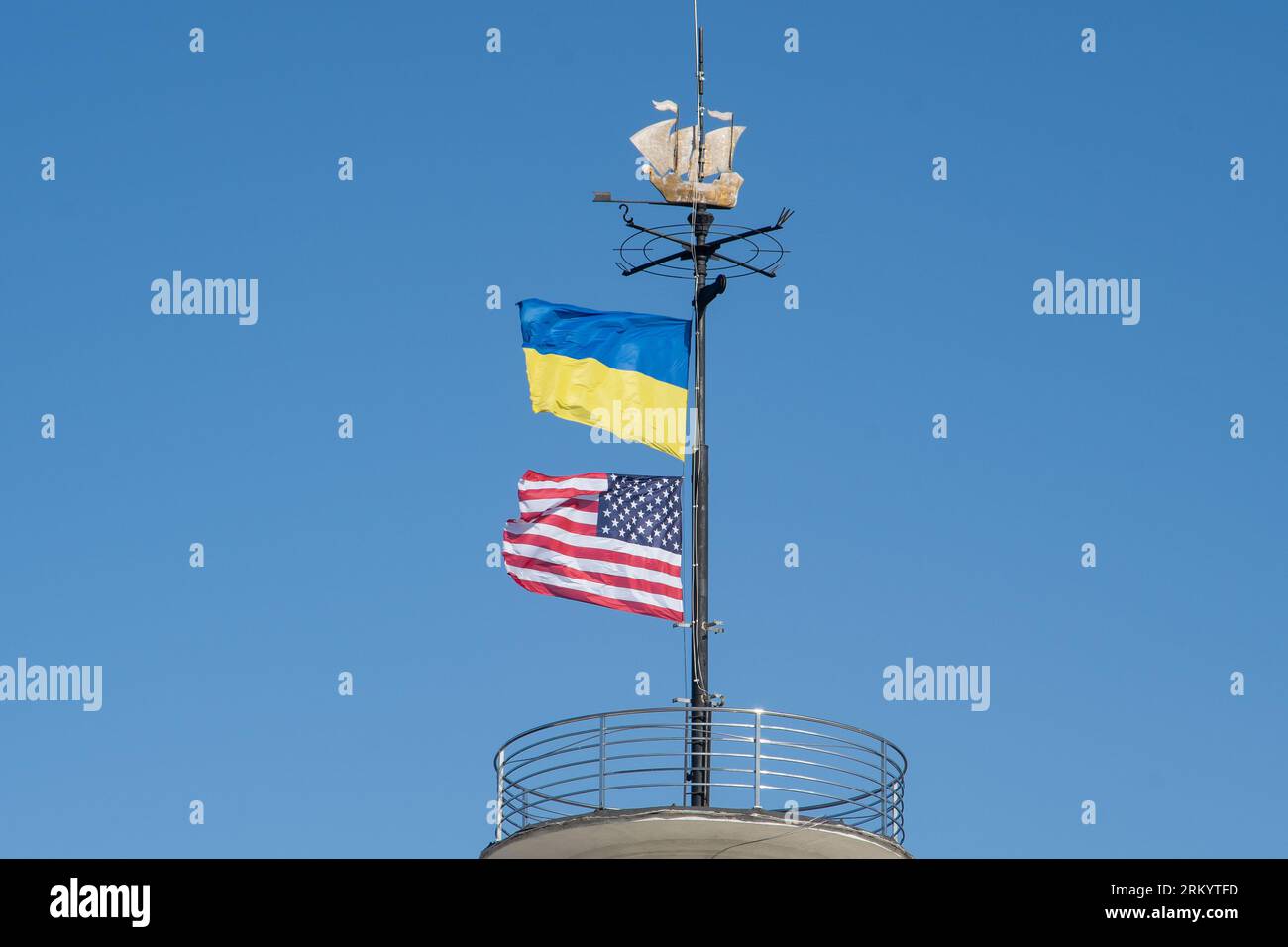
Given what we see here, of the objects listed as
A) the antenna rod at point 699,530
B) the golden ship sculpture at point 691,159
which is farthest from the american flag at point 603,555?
the golden ship sculpture at point 691,159

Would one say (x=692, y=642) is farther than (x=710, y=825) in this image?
Yes

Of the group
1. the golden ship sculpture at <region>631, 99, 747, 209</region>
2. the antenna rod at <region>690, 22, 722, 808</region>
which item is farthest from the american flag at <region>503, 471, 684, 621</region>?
the golden ship sculpture at <region>631, 99, 747, 209</region>

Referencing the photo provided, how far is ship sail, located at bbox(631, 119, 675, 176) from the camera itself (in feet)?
116

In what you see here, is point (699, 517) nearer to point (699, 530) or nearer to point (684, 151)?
point (699, 530)

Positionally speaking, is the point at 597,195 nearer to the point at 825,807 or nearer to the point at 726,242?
→ the point at 726,242

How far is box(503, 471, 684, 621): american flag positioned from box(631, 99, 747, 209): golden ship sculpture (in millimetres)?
5093

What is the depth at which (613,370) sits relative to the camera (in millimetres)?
34031

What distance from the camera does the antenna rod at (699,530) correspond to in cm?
3033

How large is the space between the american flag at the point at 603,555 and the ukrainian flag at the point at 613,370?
147 cm

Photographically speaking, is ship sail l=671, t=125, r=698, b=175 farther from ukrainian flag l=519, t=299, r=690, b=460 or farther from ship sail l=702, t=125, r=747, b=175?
ukrainian flag l=519, t=299, r=690, b=460
